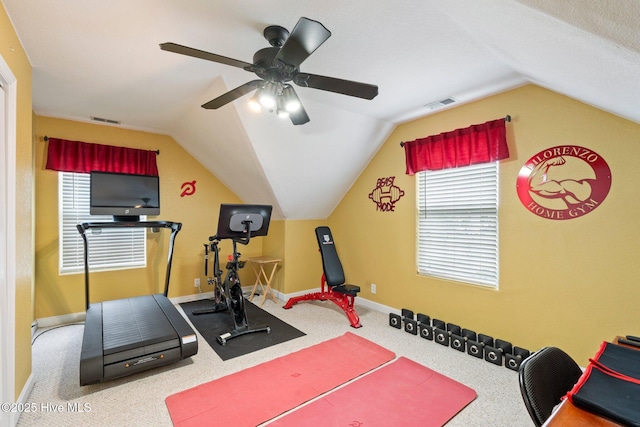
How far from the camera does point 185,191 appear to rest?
464 cm

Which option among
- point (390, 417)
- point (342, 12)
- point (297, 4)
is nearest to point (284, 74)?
point (297, 4)

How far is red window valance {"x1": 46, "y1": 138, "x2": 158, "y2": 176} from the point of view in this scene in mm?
3629

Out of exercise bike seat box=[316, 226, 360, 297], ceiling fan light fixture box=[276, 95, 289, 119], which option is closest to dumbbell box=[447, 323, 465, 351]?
exercise bike seat box=[316, 226, 360, 297]

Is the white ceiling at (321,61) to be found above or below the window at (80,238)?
above

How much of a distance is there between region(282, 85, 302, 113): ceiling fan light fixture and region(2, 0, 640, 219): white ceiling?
42 cm

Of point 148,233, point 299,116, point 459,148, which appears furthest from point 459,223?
point 148,233

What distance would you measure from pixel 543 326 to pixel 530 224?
958 mm

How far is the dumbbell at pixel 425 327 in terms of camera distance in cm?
324

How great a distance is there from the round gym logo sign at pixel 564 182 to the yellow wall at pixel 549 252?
54 mm

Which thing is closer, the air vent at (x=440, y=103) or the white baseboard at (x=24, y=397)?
the white baseboard at (x=24, y=397)

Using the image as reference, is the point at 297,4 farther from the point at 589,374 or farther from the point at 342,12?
the point at 589,374

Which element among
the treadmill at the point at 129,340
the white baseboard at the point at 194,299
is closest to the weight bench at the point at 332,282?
the white baseboard at the point at 194,299

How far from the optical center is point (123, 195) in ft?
11.9

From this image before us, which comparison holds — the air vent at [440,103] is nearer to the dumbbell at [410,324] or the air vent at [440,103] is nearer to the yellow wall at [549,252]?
the yellow wall at [549,252]
